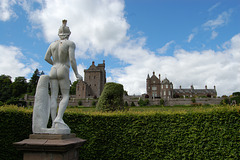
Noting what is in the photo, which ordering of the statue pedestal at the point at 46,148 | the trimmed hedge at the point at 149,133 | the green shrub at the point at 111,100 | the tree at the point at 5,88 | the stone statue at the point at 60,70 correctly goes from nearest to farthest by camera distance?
the statue pedestal at the point at 46,148, the stone statue at the point at 60,70, the trimmed hedge at the point at 149,133, the green shrub at the point at 111,100, the tree at the point at 5,88

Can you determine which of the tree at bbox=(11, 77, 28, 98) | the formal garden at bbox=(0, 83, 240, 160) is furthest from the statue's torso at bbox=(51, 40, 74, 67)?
the tree at bbox=(11, 77, 28, 98)

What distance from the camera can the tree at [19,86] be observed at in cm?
5956

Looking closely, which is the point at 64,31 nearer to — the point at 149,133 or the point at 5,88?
the point at 149,133

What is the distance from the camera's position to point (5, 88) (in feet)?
197

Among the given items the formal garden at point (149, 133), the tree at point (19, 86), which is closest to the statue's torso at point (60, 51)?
the formal garden at point (149, 133)

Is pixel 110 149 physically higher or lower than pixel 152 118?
lower

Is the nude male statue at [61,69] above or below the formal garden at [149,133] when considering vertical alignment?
above

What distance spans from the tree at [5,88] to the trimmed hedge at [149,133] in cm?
6045

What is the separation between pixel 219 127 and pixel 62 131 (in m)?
4.94

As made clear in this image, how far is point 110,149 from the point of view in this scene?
248 inches

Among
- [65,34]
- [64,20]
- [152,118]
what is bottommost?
[152,118]

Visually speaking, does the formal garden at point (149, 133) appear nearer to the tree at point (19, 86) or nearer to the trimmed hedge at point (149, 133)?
the trimmed hedge at point (149, 133)

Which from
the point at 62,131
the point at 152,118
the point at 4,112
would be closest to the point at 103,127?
the point at 152,118

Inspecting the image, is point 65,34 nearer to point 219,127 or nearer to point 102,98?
point 219,127
